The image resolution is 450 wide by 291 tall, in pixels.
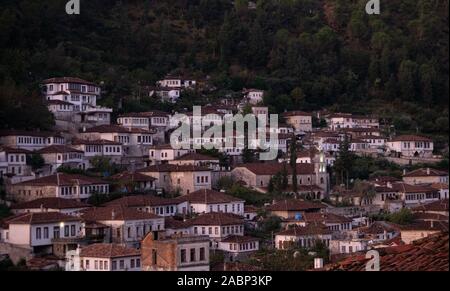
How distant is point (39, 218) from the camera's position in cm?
2875

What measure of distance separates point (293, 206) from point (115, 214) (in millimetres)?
7813

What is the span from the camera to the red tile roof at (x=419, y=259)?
6.86 m

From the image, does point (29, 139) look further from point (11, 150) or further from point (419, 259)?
point (419, 259)

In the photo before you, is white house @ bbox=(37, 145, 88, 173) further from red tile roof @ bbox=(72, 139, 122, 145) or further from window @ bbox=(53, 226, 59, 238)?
window @ bbox=(53, 226, 59, 238)

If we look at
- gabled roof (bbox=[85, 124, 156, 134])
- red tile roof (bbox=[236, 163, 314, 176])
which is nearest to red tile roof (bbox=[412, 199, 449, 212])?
red tile roof (bbox=[236, 163, 314, 176])

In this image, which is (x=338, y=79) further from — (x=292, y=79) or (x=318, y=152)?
(x=318, y=152)

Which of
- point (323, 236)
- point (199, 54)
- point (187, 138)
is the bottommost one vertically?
point (323, 236)

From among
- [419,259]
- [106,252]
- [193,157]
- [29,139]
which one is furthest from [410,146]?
[419,259]

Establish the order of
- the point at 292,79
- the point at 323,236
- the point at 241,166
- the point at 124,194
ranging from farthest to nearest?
Answer: 1. the point at 292,79
2. the point at 241,166
3. the point at 124,194
4. the point at 323,236

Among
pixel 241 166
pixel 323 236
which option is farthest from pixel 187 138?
pixel 323 236

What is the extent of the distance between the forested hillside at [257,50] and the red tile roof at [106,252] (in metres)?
14.3

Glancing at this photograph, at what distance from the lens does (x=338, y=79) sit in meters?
57.1

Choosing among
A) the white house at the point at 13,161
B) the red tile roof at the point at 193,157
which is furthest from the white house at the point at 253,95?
the white house at the point at 13,161

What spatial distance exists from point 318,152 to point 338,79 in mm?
14846
